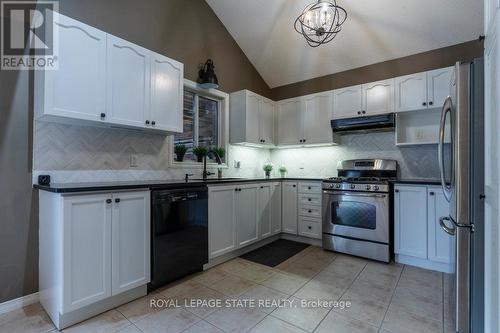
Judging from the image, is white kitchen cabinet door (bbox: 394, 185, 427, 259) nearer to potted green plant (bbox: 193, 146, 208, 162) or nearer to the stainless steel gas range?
the stainless steel gas range

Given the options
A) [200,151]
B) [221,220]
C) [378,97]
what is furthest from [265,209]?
[378,97]

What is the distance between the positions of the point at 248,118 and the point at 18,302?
122 inches

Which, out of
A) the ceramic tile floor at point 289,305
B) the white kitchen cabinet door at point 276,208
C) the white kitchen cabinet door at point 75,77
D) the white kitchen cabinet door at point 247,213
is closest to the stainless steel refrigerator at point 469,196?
the ceramic tile floor at point 289,305

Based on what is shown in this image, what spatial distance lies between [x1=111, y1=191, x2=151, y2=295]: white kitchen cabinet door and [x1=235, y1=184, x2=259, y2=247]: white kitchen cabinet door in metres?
1.18

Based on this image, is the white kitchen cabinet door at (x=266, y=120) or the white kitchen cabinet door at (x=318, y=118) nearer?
the white kitchen cabinet door at (x=318, y=118)

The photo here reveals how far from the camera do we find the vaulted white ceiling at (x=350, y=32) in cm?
291

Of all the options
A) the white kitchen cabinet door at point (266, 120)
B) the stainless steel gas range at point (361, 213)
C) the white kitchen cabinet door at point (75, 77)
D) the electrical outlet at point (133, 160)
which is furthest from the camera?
the white kitchen cabinet door at point (266, 120)

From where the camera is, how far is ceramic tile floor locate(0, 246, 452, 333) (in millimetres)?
1764

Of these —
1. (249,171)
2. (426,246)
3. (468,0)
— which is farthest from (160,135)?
(468,0)

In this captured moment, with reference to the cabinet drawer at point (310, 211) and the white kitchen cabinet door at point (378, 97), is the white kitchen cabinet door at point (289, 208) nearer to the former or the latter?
the cabinet drawer at point (310, 211)

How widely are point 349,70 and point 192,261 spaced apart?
11.4 feet

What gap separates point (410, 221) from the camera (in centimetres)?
289

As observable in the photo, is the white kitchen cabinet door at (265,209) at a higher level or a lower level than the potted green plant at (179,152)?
lower

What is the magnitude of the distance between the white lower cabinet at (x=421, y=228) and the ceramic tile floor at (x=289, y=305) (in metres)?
0.14
